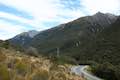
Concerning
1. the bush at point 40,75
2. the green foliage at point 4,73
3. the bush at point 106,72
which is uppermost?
the green foliage at point 4,73

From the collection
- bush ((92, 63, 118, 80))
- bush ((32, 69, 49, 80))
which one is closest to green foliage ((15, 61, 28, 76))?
bush ((32, 69, 49, 80))

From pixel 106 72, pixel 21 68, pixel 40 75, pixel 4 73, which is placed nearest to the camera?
pixel 4 73

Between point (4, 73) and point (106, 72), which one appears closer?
point (4, 73)

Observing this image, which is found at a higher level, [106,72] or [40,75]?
[40,75]

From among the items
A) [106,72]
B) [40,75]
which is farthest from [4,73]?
[106,72]

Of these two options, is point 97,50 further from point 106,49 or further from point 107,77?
point 107,77

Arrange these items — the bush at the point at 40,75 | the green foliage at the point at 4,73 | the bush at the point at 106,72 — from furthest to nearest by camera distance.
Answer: the bush at the point at 106,72 → the bush at the point at 40,75 → the green foliage at the point at 4,73

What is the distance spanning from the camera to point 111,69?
64.8 metres

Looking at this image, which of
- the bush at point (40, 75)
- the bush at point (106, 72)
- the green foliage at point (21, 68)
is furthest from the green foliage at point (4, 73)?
the bush at point (106, 72)

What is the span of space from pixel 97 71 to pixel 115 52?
86.9 m

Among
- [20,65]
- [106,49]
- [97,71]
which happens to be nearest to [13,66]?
[20,65]

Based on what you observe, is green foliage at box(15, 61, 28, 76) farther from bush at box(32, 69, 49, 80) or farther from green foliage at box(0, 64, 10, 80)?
green foliage at box(0, 64, 10, 80)

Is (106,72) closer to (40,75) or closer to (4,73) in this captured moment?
(40,75)

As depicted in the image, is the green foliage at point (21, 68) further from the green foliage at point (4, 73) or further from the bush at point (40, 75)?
the green foliage at point (4, 73)
